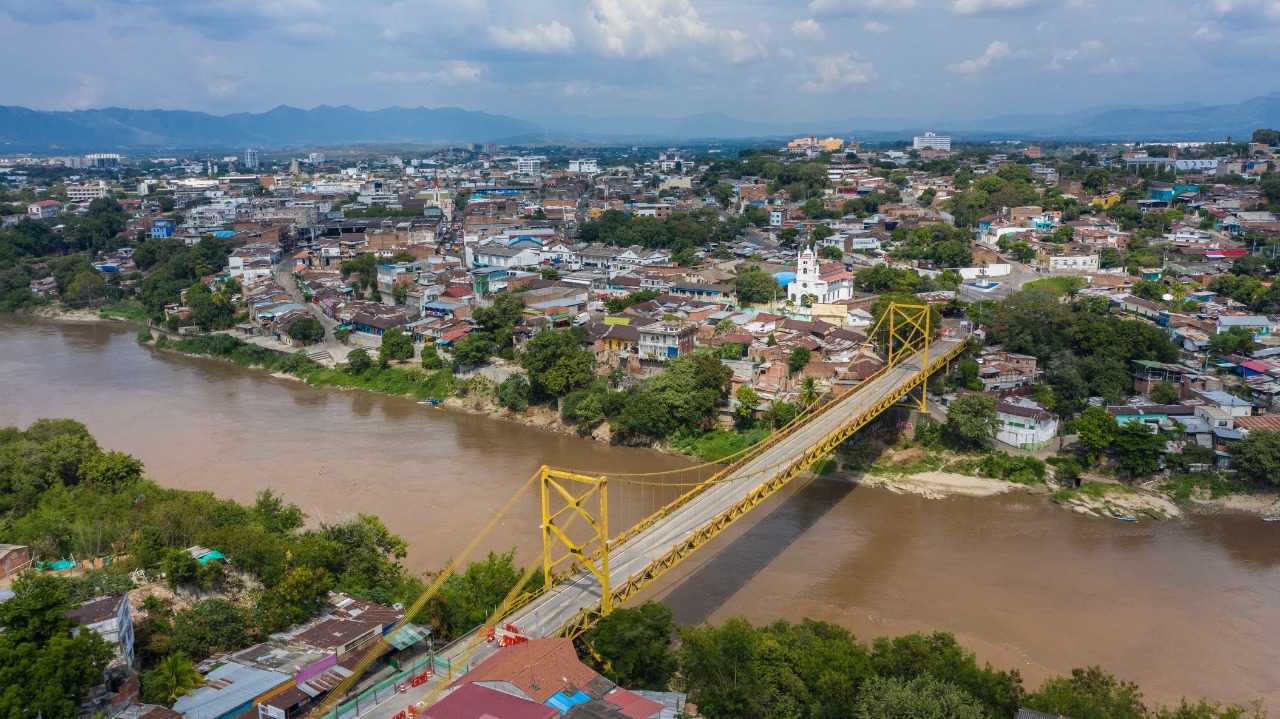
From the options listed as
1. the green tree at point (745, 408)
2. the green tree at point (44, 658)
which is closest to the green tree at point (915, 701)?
the green tree at point (44, 658)

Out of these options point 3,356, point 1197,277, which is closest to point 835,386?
point 1197,277

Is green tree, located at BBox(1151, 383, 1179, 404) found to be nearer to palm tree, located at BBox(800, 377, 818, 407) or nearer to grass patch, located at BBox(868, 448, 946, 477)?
grass patch, located at BBox(868, 448, 946, 477)

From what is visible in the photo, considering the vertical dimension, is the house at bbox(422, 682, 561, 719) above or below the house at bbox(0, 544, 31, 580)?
above

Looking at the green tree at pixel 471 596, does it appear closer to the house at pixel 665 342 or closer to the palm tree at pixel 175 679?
the palm tree at pixel 175 679

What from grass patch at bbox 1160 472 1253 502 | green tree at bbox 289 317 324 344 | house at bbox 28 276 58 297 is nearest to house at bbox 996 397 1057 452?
grass patch at bbox 1160 472 1253 502

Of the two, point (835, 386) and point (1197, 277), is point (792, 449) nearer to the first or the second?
point (835, 386)

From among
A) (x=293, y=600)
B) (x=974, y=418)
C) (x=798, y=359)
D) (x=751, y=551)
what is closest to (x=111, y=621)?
(x=293, y=600)

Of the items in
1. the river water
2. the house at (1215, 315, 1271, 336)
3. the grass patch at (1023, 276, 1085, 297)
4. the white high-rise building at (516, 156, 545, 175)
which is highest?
the white high-rise building at (516, 156, 545, 175)
